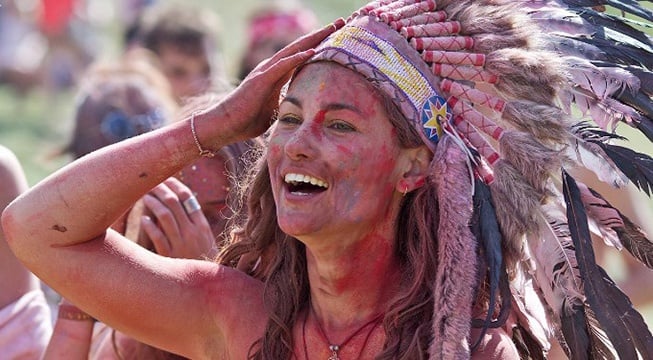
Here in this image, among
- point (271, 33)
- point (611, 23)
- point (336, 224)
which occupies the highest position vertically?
point (611, 23)

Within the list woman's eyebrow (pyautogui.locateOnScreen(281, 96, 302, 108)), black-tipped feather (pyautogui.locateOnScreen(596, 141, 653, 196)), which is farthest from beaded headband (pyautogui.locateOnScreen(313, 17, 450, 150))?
black-tipped feather (pyautogui.locateOnScreen(596, 141, 653, 196))

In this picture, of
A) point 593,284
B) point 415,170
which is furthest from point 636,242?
point 415,170

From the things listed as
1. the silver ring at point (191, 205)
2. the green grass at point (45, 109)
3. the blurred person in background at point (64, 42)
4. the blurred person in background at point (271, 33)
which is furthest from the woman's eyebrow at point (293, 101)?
the blurred person in background at point (64, 42)

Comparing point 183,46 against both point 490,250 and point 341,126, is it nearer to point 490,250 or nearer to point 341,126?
point 341,126

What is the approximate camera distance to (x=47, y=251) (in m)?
3.64

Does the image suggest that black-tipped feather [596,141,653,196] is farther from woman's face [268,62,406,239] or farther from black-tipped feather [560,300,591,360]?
woman's face [268,62,406,239]

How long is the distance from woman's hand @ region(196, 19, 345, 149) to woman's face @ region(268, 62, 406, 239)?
0.09 m

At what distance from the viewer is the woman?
3383 mm

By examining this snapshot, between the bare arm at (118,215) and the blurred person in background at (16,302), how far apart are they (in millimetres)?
871

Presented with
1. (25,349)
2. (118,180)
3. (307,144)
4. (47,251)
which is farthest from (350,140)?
(25,349)

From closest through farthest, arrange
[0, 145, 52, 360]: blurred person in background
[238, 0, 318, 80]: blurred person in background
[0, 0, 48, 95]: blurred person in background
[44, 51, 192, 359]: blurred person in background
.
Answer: [44, 51, 192, 359]: blurred person in background, [0, 145, 52, 360]: blurred person in background, [238, 0, 318, 80]: blurred person in background, [0, 0, 48, 95]: blurred person in background

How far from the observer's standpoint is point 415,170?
3.52 m

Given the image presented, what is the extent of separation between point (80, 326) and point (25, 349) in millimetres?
299

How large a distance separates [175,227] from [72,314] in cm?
53
